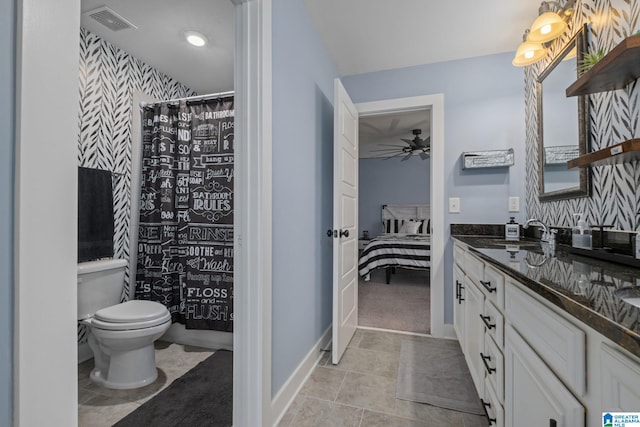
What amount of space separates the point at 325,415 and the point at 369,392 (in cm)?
33

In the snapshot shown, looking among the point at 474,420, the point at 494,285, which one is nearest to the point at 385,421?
the point at 474,420

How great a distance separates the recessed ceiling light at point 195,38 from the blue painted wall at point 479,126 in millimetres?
1832

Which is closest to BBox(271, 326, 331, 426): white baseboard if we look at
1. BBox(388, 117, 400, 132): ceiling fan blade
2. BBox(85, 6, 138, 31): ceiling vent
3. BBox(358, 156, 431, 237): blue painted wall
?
BBox(85, 6, 138, 31): ceiling vent

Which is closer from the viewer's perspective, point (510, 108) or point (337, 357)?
point (337, 357)

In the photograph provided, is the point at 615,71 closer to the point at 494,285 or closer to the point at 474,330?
the point at 494,285

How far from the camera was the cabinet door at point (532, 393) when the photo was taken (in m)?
0.62

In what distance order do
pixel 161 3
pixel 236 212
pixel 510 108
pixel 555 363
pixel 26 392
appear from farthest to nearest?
pixel 510 108 < pixel 161 3 < pixel 236 212 < pixel 555 363 < pixel 26 392

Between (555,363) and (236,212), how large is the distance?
1.22m

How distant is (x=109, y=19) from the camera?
2006mm

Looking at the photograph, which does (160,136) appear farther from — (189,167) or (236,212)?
(236,212)

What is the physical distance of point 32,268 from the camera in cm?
53

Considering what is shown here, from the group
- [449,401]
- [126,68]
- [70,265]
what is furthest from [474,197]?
[126,68]

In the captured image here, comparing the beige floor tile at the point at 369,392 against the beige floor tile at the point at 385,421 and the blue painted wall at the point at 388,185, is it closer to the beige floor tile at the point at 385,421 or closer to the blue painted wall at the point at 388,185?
the beige floor tile at the point at 385,421

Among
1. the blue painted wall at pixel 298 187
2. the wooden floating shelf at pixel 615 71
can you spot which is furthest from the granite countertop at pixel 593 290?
the blue painted wall at pixel 298 187
